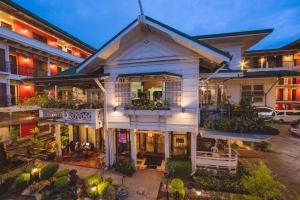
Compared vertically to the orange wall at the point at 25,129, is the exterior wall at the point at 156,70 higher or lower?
higher

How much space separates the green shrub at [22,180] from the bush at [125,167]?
532 centimetres

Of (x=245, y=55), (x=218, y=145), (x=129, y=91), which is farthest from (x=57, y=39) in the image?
(x=245, y=55)

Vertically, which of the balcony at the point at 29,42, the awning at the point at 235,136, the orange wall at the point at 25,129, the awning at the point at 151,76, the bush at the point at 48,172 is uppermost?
the balcony at the point at 29,42

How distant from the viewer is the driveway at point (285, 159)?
358 inches

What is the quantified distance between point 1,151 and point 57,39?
59.0 feet

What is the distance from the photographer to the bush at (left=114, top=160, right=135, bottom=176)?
34.5 ft

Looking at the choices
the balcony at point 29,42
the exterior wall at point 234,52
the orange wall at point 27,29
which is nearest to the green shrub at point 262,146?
the exterior wall at point 234,52

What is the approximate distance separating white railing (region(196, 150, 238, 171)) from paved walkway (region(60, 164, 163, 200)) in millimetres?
2924

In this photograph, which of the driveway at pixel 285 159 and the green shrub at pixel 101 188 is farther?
the driveway at pixel 285 159

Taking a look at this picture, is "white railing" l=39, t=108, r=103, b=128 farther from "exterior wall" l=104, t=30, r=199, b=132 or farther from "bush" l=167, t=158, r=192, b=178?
"bush" l=167, t=158, r=192, b=178

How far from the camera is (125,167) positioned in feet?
34.9

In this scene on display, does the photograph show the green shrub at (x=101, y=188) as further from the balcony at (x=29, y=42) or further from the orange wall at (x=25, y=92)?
the balcony at (x=29, y=42)

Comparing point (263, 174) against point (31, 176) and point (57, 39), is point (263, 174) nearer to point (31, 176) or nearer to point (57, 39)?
point (31, 176)

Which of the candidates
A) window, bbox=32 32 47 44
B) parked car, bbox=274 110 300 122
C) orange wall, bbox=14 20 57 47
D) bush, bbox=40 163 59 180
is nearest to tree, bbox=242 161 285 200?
bush, bbox=40 163 59 180
